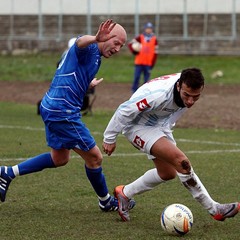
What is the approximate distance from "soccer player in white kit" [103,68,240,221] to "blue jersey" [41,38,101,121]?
1.84 ft

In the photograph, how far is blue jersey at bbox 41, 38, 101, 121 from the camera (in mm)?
8430

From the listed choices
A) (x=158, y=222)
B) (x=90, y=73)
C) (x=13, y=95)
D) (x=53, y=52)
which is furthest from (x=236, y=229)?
(x=53, y=52)

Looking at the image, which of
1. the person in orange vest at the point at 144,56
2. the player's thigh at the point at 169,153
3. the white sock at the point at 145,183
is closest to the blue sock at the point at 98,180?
the white sock at the point at 145,183

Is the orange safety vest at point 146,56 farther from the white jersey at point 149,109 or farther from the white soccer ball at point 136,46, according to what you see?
the white jersey at point 149,109

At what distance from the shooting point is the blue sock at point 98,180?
872cm

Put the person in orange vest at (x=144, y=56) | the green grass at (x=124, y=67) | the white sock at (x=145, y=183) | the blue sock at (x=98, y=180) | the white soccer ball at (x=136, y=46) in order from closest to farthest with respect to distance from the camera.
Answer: the white sock at (x=145, y=183) → the blue sock at (x=98, y=180) → the white soccer ball at (x=136, y=46) → the person in orange vest at (x=144, y=56) → the green grass at (x=124, y=67)

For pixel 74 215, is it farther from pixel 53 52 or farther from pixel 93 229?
pixel 53 52

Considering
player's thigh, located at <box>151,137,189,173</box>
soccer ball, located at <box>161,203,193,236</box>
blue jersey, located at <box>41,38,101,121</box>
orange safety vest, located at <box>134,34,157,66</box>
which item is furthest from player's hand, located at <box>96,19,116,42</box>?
orange safety vest, located at <box>134,34,157,66</box>

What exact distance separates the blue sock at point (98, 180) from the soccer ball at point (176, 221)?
3.61ft

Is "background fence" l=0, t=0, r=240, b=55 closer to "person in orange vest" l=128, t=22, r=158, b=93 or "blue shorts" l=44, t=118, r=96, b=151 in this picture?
"person in orange vest" l=128, t=22, r=158, b=93

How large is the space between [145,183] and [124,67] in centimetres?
2343

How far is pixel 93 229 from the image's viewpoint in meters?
7.96

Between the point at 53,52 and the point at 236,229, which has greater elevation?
the point at 236,229

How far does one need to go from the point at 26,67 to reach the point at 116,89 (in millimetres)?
7012
